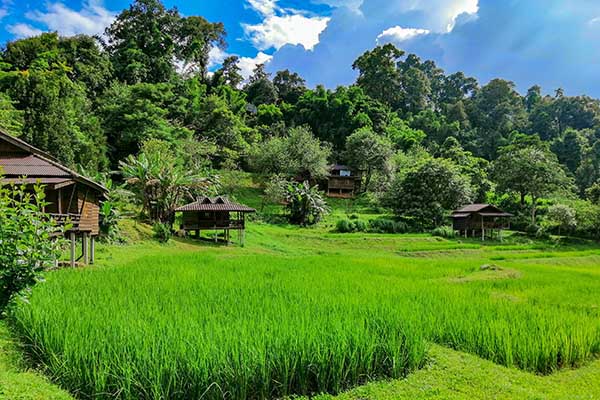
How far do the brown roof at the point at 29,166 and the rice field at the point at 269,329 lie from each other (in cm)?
330

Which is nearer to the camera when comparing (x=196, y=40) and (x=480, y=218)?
(x=480, y=218)

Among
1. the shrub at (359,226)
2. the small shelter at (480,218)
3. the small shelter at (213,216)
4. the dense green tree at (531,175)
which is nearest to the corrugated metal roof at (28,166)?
the small shelter at (213,216)

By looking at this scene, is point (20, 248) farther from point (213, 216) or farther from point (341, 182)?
point (341, 182)

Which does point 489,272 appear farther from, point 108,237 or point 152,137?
point 152,137

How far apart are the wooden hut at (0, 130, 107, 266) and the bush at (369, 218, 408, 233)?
22116 millimetres

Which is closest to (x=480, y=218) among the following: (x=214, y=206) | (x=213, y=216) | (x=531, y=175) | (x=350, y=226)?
(x=531, y=175)

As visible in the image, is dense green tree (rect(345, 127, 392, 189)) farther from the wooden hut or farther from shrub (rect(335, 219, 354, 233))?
the wooden hut

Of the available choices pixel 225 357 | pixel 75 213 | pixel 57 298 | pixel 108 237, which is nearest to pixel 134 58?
pixel 108 237

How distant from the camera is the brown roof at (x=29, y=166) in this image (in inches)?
473

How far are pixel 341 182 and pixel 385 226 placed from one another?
15.7 metres

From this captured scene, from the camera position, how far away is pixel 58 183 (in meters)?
11.6

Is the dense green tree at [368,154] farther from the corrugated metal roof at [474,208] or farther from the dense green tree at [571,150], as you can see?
the dense green tree at [571,150]

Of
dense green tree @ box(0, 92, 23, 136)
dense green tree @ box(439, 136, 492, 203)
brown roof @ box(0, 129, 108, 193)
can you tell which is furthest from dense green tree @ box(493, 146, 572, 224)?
dense green tree @ box(0, 92, 23, 136)

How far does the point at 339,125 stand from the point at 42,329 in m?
52.3
